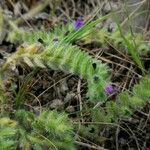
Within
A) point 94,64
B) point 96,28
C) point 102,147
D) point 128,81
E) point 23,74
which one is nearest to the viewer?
point 94,64

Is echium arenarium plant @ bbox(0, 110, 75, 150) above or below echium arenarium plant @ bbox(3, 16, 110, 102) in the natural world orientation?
below

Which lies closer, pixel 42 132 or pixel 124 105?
pixel 42 132

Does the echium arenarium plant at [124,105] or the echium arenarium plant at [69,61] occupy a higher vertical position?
the echium arenarium plant at [69,61]

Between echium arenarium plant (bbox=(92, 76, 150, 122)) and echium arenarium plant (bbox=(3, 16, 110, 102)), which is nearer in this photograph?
echium arenarium plant (bbox=(3, 16, 110, 102))

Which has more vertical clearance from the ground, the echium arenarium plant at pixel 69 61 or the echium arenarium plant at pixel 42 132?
the echium arenarium plant at pixel 69 61

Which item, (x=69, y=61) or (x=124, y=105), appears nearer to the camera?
(x=69, y=61)

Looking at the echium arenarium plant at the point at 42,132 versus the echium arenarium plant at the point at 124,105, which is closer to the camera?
the echium arenarium plant at the point at 42,132

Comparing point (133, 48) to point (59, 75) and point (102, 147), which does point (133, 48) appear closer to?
point (59, 75)

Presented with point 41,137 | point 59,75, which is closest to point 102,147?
point 41,137

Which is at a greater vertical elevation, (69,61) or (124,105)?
(69,61)

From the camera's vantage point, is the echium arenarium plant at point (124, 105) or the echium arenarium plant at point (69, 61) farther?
the echium arenarium plant at point (124, 105)

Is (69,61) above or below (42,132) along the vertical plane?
above
